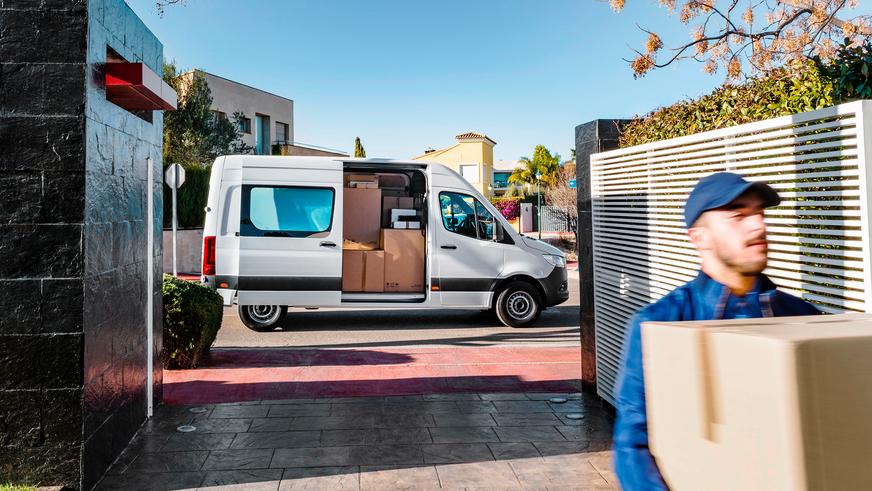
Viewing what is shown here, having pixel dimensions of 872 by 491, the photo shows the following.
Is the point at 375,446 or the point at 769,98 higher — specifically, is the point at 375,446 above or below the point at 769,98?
below

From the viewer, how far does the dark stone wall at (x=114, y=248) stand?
3.84 metres

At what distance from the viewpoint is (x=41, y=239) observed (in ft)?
12.1

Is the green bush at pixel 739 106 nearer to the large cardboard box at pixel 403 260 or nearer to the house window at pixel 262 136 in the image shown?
the large cardboard box at pixel 403 260

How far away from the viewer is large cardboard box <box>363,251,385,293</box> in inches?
415

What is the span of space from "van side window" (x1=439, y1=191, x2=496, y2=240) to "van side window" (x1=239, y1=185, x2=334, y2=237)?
67.0 inches

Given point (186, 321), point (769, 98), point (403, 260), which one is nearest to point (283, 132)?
point (403, 260)

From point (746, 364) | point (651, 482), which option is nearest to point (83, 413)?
point (651, 482)

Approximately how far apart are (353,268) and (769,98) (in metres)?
7.35

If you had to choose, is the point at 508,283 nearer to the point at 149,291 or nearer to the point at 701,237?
the point at 149,291

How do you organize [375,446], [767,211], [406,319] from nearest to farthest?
1. [767,211]
2. [375,446]
3. [406,319]

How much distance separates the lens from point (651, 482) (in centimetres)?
→ 158

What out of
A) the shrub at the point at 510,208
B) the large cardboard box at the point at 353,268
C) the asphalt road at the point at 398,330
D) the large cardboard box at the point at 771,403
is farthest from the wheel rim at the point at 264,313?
the shrub at the point at 510,208

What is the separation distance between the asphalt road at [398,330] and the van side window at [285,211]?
1.52 meters

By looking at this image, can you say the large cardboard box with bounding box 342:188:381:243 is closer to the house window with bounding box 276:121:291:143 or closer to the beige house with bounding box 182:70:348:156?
the beige house with bounding box 182:70:348:156
